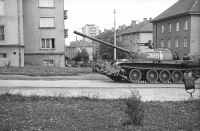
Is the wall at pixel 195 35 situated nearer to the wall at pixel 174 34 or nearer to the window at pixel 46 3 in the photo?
the wall at pixel 174 34

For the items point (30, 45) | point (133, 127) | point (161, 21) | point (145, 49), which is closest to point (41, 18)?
point (30, 45)

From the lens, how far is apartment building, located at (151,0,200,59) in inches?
1667

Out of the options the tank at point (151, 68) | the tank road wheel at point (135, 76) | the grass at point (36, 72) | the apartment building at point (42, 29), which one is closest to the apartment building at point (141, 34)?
the apartment building at point (42, 29)

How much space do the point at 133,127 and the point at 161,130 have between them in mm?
677

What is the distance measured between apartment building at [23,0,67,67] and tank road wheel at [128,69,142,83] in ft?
60.7

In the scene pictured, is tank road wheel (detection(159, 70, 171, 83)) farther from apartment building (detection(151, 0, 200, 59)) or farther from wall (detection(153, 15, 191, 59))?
wall (detection(153, 15, 191, 59))

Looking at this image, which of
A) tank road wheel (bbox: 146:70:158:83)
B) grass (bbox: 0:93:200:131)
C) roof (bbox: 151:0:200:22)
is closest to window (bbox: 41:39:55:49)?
roof (bbox: 151:0:200:22)

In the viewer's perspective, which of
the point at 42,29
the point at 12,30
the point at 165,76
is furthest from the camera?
the point at 42,29

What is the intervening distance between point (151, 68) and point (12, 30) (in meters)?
18.8

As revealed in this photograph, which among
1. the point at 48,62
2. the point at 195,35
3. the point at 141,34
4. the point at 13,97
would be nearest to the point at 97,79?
the point at 13,97

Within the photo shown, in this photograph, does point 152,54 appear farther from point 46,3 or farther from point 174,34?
point 174,34

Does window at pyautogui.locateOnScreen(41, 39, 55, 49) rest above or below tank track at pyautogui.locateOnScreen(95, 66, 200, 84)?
above

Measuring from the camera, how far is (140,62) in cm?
1927

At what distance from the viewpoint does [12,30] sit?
108ft
